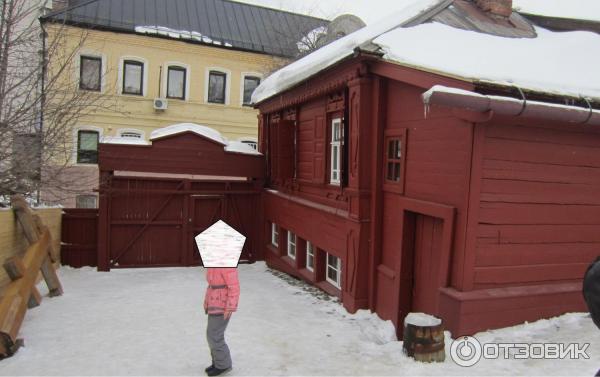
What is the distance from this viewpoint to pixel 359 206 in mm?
7703

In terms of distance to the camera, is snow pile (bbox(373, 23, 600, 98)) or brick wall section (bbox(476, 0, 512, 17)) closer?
snow pile (bbox(373, 23, 600, 98))

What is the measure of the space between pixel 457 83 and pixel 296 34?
66.9 feet

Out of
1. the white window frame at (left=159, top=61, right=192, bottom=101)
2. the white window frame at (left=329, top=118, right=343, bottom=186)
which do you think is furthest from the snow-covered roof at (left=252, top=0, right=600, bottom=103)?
the white window frame at (left=159, top=61, right=192, bottom=101)

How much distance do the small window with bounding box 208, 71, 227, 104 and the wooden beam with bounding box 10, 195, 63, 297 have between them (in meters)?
14.4

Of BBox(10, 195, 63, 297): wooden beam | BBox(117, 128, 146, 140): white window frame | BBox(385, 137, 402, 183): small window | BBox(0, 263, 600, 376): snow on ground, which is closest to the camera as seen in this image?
BBox(0, 263, 600, 376): snow on ground

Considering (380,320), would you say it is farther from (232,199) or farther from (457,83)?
(232,199)

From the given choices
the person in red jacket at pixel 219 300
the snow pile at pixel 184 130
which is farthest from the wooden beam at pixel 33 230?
the person in red jacket at pixel 219 300

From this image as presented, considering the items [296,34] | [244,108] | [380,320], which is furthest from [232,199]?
[296,34]

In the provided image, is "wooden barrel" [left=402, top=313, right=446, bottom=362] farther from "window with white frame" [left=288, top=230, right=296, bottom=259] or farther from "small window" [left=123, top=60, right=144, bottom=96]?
"small window" [left=123, top=60, right=144, bottom=96]

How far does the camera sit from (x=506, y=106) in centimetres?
501

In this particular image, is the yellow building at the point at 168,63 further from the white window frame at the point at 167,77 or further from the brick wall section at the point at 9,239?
the brick wall section at the point at 9,239

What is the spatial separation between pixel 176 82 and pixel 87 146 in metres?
4.89

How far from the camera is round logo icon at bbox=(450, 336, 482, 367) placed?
510 centimetres

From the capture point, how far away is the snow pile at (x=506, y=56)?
557 centimetres
